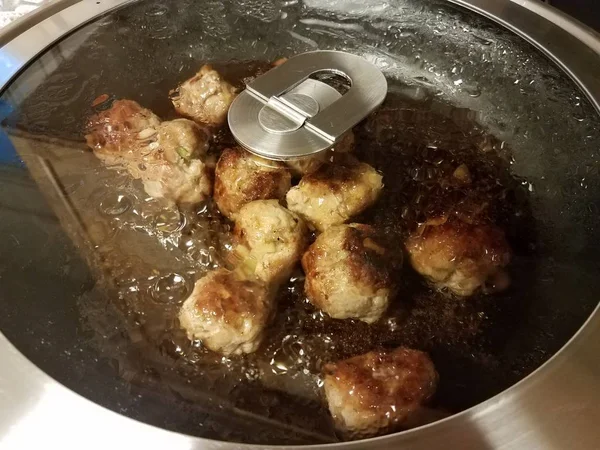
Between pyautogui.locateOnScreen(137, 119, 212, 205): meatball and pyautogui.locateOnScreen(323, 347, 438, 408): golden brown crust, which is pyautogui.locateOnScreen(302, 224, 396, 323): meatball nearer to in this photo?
pyautogui.locateOnScreen(323, 347, 438, 408): golden brown crust

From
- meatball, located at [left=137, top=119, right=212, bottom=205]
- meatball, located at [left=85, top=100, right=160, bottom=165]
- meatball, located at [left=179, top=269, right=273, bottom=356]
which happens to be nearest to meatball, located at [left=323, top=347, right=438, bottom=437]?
meatball, located at [left=179, top=269, right=273, bottom=356]

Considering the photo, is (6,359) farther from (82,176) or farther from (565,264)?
(565,264)

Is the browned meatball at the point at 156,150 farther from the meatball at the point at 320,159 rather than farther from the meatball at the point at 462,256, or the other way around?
the meatball at the point at 462,256

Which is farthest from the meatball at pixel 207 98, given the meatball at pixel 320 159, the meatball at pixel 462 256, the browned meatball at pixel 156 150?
the meatball at pixel 462 256

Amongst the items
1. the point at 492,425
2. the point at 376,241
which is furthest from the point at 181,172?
the point at 492,425

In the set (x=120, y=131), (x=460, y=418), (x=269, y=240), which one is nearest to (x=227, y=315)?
(x=269, y=240)
